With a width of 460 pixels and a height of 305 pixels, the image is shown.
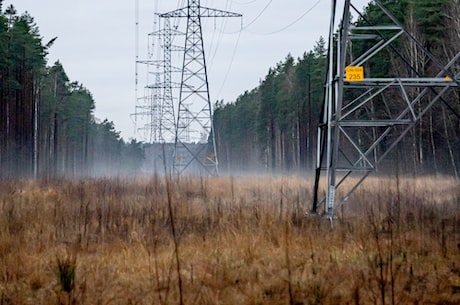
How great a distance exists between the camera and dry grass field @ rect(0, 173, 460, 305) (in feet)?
18.9

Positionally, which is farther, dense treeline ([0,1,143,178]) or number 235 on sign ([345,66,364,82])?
dense treeline ([0,1,143,178])

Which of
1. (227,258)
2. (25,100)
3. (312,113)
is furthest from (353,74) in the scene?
(312,113)

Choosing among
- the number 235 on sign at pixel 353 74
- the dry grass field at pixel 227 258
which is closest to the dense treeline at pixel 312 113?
the number 235 on sign at pixel 353 74

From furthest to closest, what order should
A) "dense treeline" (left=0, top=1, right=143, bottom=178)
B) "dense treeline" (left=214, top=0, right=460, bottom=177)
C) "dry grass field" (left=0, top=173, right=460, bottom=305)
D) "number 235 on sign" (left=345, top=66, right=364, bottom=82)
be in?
"dense treeline" (left=0, top=1, right=143, bottom=178) → "dense treeline" (left=214, top=0, right=460, bottom=177) → "number 235 on sign" (left=345, top=66, right=364, bottom=82) → "dry grass field" (left=0, top=173, right=460, bottom=305)

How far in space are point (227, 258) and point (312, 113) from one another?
5217cm

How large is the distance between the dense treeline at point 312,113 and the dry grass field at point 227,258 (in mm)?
4060

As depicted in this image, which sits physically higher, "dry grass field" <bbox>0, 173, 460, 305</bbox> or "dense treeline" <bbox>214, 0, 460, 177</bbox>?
"dense treeline" <bbox>214, 0, 460, 177</bbox>

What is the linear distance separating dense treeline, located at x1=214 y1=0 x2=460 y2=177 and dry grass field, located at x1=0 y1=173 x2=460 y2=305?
4060mm

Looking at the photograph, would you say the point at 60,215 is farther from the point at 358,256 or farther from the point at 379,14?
the point at 379,14

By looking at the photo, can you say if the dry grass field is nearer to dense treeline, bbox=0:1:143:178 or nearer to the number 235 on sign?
the number 235 on sign

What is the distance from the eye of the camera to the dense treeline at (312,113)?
1224 inches

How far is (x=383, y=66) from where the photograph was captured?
39906 mm

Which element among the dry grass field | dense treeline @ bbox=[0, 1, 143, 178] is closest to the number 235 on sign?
the dry grass field

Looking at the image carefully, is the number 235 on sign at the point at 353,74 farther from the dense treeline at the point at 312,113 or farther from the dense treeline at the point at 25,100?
the dense treeline at the point at 25,100
